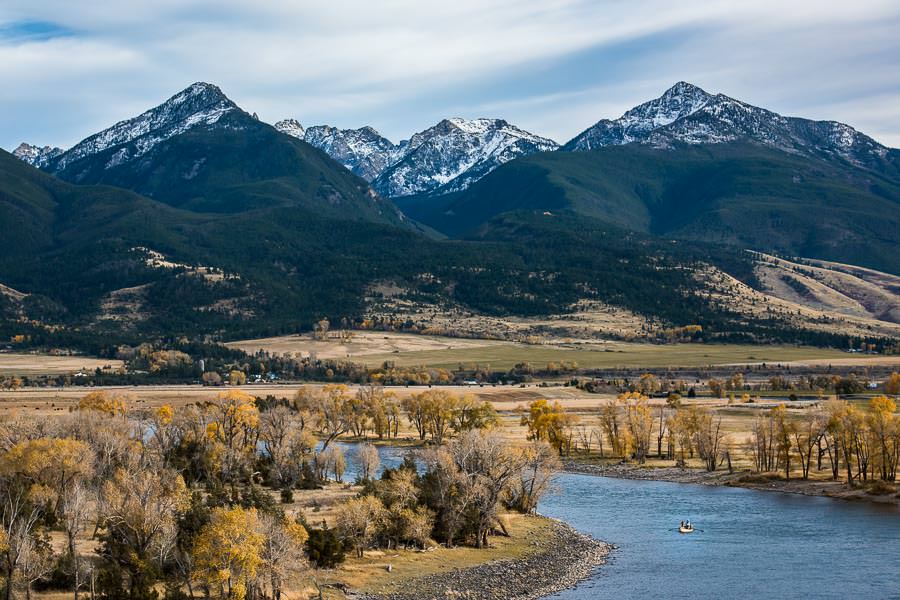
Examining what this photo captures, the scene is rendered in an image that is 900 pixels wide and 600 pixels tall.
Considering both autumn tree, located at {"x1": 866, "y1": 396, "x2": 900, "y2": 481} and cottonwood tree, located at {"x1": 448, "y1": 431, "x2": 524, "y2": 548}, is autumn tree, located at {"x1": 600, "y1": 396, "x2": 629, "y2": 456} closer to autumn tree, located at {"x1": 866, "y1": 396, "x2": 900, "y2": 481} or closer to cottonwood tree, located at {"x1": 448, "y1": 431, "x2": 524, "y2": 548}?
autumn tree, located at {"x1": 866, "y1": 396, "x2": 900, "y2": 481}

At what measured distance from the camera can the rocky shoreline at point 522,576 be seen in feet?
243

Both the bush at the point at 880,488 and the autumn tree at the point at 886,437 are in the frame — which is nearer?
the bush at the point at 880,488

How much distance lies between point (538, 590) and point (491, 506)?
40.7 feet

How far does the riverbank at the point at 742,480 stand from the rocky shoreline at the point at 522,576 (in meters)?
37.0

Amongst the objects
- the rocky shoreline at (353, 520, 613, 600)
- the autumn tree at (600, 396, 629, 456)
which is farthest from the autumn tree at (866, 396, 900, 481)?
the rocky shoreline at (353, 520, 613, 600)

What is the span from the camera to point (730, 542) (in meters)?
92.9

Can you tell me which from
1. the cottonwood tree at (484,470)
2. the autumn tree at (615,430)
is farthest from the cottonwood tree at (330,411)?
the cottonwood tree at (484,470)

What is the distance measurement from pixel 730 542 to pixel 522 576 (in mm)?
22601

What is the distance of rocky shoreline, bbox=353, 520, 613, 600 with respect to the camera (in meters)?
74.1

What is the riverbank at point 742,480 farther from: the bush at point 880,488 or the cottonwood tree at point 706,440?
the cottonwood tree at point 706,440

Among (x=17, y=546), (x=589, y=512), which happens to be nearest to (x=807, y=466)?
(x=589, y=512)

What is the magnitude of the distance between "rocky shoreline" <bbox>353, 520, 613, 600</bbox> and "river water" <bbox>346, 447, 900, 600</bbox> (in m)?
1.69

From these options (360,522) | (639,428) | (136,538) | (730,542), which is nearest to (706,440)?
(639,428)

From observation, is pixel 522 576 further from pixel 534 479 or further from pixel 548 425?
pixel 548 425
